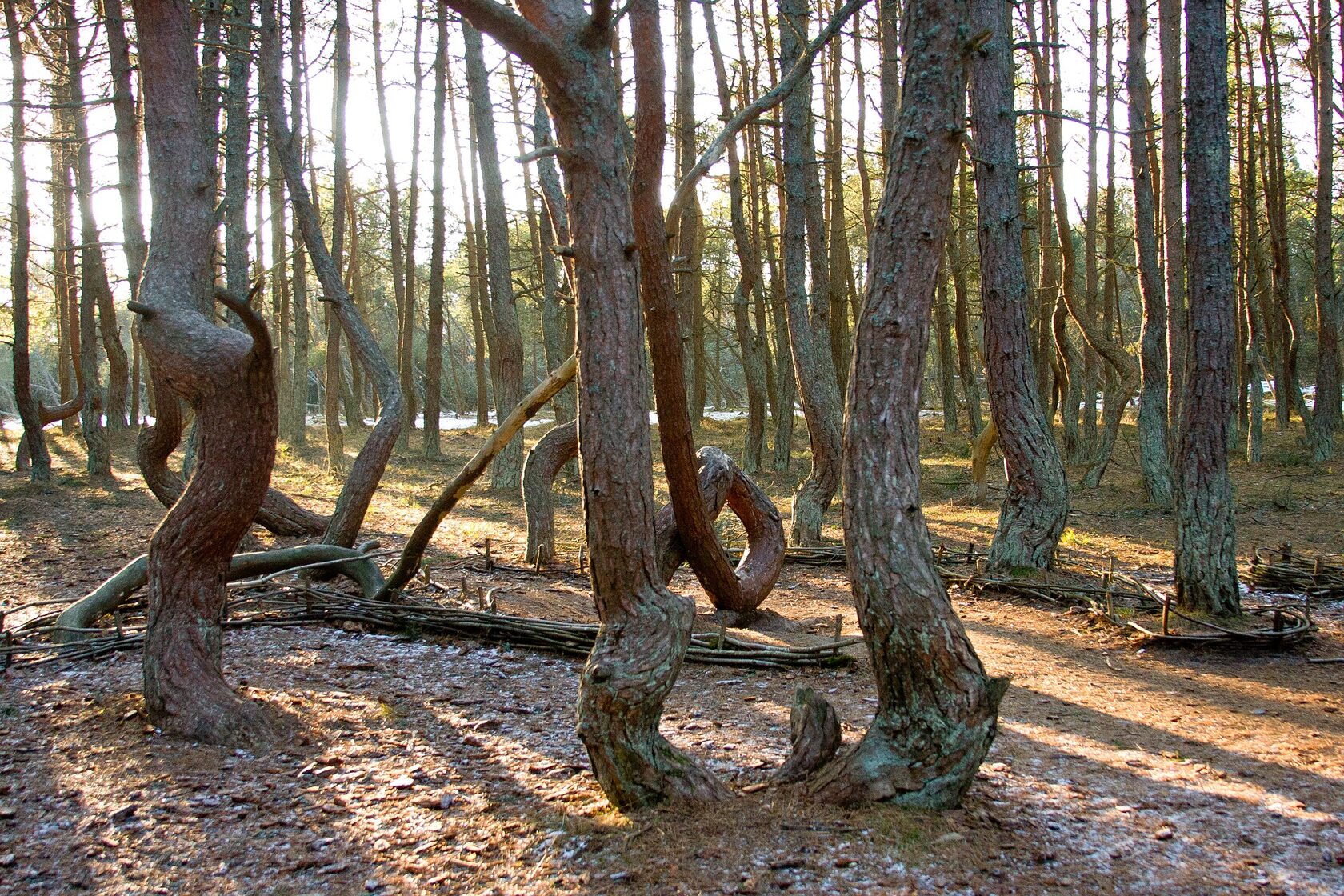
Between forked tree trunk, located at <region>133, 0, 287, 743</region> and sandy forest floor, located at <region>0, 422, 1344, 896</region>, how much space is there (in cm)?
23

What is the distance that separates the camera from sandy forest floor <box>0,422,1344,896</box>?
3076mm

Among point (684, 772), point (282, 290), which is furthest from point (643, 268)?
point (282, 290)

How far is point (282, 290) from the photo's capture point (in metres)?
23.3

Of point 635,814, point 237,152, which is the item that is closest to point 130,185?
point 237,152

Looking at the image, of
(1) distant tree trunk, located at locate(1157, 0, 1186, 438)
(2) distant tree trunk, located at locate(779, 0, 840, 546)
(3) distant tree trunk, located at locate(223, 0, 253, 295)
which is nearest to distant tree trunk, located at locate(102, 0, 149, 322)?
(3) distant tree trunk, located at locate(223, 0, 253, 295)

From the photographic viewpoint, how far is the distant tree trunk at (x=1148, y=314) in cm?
1227

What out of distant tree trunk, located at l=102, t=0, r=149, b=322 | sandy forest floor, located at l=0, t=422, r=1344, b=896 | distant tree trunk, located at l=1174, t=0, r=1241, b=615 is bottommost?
sandy forest floor, located at l=0, t=422, r=1344, b=896

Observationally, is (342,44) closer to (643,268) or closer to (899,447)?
(643,268)

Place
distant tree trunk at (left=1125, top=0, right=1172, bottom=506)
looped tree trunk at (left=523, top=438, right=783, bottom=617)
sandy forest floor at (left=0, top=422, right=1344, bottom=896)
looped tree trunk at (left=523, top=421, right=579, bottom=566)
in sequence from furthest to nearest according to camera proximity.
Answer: distant tree trunk at (left=1125, top=0, right=1172, bottom=506)
looped tree trunk at (left=523, top=421, right=579, bottom=566)
looped tree trunk at (left=523, top=438, right=783, bottom=617)
sandy forest floor at (left=0, top=422, right=1344, bottom=896)

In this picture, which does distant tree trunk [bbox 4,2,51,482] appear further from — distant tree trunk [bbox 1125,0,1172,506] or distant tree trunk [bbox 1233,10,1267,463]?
distant tree trunk [bbox 1233,10,1267,463]

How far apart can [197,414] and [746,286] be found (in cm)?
1434

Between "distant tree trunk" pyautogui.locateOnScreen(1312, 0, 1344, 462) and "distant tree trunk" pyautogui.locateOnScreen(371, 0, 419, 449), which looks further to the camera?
"distant tree trunk" pyautogui.locateOnScreen(371, 0, 419, 449)

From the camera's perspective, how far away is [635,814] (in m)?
3.43

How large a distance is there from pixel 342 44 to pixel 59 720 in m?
13.0
